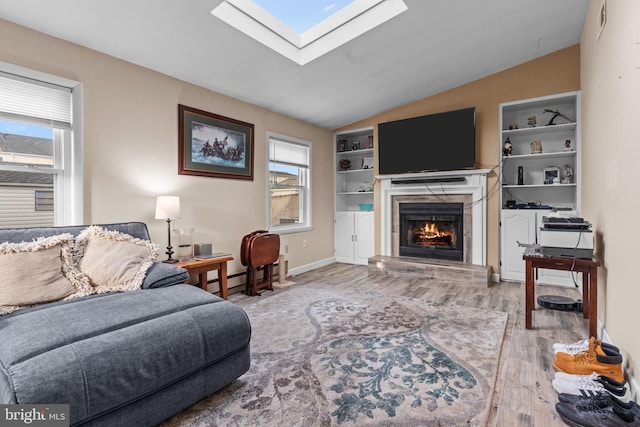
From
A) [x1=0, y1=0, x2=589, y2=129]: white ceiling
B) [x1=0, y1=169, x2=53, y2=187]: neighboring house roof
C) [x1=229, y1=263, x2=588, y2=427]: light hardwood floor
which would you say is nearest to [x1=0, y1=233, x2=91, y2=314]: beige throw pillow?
[x1=0, y1=169, x2=53, y2=187]: neighboring house roof

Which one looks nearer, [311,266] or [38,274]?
[38,274]

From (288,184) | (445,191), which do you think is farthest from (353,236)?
(445,191)

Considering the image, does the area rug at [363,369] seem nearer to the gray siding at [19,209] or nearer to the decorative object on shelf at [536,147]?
the gray siding at [19,209]

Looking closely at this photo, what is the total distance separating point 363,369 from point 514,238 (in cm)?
319

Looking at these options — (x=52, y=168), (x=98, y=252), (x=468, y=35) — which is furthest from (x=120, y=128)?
(x=468, y=35)

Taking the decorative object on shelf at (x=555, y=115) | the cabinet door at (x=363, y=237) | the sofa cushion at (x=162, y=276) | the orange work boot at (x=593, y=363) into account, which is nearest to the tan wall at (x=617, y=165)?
the orange work boot at (x=593, y=363)

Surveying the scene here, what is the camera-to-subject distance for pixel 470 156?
4.25 metres

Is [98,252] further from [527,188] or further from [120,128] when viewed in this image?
[527,188]

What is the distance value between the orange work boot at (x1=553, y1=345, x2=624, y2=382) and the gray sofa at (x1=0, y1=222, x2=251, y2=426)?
1.89 m

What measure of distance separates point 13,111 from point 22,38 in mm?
533

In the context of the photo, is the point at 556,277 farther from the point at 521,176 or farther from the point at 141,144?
the point at 141,144

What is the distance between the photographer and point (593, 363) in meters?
1.77

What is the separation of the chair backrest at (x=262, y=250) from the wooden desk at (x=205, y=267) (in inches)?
14.6

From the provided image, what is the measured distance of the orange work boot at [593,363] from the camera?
1705 millimetres
